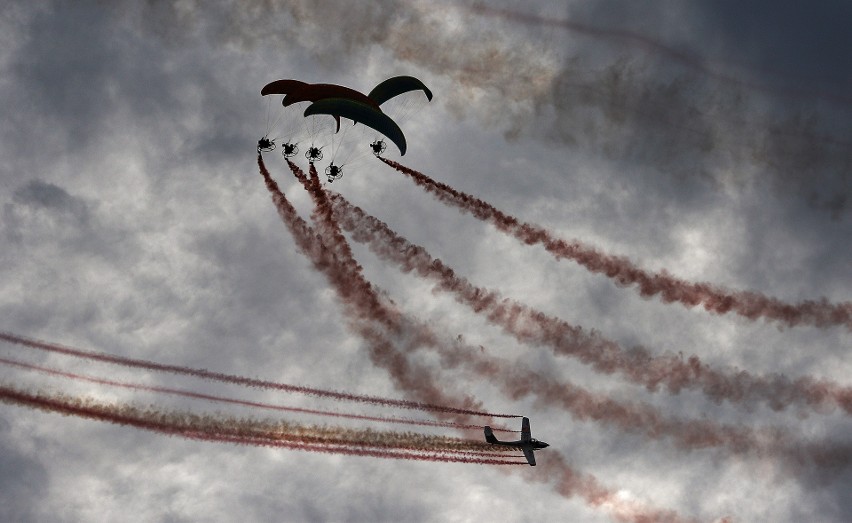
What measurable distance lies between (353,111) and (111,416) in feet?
79.3

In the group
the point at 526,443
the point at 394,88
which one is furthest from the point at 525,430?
the point at 394,88

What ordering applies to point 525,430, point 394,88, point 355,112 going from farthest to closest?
point 525,430 < point 394,88 < point 355,112

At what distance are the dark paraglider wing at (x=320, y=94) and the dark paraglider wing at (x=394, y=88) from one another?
6.05 ft

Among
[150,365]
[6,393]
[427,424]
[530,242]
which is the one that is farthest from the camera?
[530,242]

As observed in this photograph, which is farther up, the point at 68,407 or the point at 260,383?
the point at 260,383

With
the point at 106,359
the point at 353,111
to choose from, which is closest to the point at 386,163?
the point at 353,111

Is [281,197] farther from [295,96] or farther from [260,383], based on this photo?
[260,383]

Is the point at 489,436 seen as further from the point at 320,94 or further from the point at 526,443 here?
the point at 320,94

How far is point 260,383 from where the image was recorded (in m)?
66.9

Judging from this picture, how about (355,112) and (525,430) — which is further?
(525,430)

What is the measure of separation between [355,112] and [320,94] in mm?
3755

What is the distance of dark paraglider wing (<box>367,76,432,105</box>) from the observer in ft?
242

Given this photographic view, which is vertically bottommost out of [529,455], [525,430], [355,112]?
[529,455]

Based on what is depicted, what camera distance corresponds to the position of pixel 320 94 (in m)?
73.2
